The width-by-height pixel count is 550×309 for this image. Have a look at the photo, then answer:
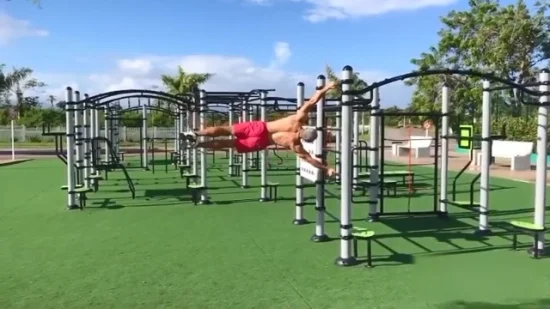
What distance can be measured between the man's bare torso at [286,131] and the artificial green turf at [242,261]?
1.41 metres

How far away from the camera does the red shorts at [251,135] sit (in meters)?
5.84

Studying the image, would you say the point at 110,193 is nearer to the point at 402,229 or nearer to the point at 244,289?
the point at 402,229

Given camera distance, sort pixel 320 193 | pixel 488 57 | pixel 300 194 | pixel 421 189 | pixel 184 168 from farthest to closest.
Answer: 1. pixel 488 57
2. pixel 184 168
3. pixel 421 189
4. pixel 300 194
5. pixel 320 193

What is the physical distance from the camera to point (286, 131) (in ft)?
19.4

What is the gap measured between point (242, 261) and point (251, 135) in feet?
4.89

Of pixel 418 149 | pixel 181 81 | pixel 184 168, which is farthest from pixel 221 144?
pixel 181 81

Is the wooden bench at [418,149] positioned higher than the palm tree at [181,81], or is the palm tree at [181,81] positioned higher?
the palm tree at [181,81]

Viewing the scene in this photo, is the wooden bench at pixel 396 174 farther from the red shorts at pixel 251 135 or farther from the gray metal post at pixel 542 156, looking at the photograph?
the red shorts at pixel 251 135

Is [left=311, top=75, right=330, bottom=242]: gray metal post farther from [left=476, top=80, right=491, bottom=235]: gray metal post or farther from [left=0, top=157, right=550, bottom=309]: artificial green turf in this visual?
[left=476, top=80, right=491, bottom=235]: gray metal post

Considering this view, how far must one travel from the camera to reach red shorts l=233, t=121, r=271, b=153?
584cm

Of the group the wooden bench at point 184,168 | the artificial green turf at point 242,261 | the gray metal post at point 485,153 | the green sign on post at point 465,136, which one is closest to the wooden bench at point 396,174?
the artificial green turf at point 242,261

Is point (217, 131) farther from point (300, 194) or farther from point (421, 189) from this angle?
point (421, 189)

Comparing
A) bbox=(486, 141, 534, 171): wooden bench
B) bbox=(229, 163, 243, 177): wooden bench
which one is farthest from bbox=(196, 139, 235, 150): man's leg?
bbox=(486, 141, 534, 171): wooden bench

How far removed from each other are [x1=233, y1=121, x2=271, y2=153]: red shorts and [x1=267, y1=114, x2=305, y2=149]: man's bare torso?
0.09m
